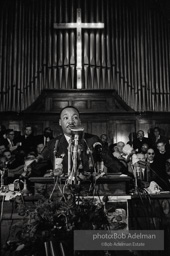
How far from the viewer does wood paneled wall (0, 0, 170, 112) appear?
361 inches

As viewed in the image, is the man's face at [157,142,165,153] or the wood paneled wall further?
the wood paneled wall

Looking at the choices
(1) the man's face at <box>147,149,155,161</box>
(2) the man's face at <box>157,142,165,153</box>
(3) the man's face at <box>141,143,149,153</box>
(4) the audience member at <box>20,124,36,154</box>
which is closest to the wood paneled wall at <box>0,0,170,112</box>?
(4) the audience member at <box>20,124,36,154</box>

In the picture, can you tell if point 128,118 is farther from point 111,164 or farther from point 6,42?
point 111,164

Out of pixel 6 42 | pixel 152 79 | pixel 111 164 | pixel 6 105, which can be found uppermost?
pixel 6 42

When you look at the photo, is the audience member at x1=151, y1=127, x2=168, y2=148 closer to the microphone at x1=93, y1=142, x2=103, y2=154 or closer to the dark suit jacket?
the dark suit jacket

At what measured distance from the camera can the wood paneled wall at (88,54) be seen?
361 inches

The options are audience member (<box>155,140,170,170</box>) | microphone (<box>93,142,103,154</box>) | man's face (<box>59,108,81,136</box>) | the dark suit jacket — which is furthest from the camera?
audience member (<box>155,140,170,170</box>)

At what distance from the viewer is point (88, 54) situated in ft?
30.4

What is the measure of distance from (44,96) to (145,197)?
6409 mm

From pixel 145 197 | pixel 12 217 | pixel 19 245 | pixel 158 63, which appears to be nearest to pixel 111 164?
pixel 145 197

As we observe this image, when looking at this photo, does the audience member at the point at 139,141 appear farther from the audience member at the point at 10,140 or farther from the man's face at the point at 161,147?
the audience member at the point at 10,140

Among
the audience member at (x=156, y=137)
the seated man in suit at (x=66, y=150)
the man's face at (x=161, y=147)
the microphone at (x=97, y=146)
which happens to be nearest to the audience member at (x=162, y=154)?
the man's face at (x=161, y=147)

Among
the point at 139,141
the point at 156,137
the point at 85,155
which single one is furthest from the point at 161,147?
the point at 85,155

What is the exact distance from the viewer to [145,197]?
3232 mm
